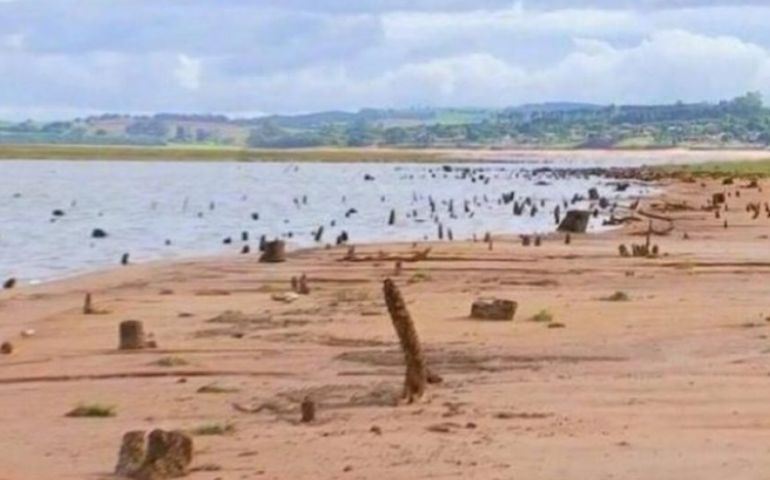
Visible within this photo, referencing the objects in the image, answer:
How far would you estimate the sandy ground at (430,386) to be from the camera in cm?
1442

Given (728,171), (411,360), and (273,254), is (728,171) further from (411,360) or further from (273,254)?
(411,360)

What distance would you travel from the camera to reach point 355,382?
19.2 metres

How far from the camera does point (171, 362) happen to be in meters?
21.6

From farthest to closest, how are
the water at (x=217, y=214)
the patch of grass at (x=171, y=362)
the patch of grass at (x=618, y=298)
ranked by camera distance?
the water at (x=217, y=214), the patch of grass at (x=618, y=298), the patch of grass at (x=171, y=362)

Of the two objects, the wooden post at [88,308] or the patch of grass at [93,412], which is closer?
the patch of grass at [93,412]

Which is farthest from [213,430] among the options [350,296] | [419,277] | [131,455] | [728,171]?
[728,171]

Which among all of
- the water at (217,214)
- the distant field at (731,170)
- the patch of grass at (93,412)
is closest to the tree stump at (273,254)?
the water at (217,214)

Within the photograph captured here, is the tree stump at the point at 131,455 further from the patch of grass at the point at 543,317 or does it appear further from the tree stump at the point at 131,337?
the patch of grass at the point at 543,317

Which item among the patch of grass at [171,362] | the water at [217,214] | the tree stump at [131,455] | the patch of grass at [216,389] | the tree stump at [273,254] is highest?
the tree stump at [131,455]

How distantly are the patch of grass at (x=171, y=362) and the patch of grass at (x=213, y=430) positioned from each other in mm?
5322

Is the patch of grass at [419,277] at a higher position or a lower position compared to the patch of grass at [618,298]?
lower

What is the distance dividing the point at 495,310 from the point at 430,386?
7.82 meters

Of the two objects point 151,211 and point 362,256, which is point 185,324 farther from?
point 151,211

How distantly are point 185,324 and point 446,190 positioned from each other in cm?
9048
